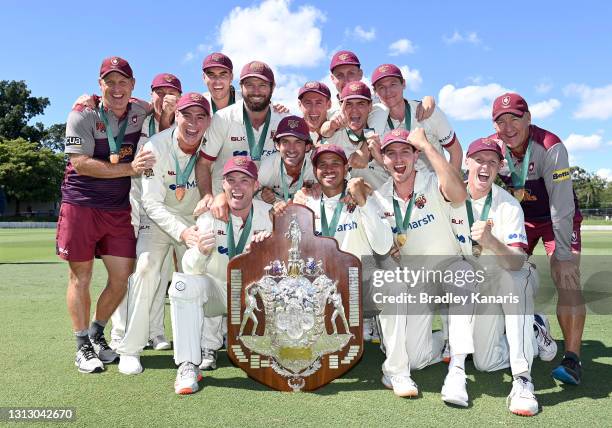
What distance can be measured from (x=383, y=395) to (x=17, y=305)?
5979 mm

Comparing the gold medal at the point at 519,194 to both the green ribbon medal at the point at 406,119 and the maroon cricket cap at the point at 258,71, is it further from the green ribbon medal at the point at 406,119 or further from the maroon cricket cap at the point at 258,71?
the maroon cricket cap at the point at 258,71

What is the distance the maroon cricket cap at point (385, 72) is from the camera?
17.5 ft

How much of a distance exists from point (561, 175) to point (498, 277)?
4.39 ft

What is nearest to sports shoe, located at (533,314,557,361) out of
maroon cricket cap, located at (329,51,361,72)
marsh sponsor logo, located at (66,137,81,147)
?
maroon cricket cap, located at (329,51,361,72)

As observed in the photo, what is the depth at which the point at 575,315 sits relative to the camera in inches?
188

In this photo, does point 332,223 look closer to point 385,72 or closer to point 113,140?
point 385,72

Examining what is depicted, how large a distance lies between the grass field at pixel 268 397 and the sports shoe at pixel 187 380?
0.23 ft

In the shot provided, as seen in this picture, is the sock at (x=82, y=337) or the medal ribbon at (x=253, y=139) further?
the medal ribbon at (x=253, y=139)

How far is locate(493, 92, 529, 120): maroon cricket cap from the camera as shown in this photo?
4.86 metres

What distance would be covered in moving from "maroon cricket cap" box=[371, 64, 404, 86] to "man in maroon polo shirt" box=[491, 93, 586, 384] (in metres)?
1.03

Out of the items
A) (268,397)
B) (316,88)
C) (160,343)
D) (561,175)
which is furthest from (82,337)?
(561,175)

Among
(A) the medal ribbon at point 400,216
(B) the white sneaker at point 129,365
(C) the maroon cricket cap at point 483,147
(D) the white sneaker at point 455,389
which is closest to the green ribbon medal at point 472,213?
(C) the maroon cricket cap at point 483,147

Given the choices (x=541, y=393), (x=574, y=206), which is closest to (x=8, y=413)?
(x=541, y=393)

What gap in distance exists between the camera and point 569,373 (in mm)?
4336
